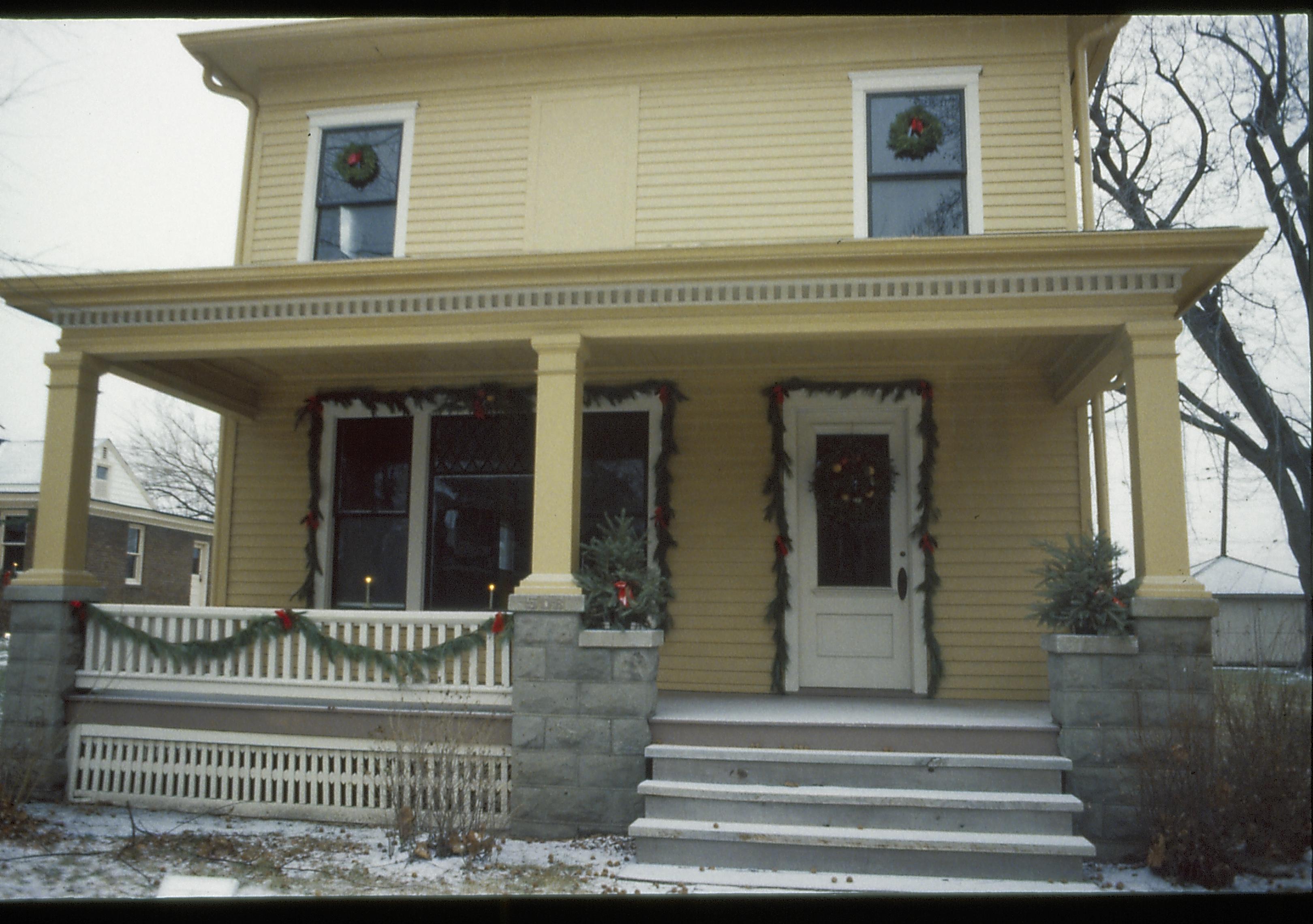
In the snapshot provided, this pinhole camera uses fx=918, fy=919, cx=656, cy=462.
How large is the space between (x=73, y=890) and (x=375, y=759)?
5.67ft

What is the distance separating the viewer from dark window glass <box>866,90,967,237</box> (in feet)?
24.0

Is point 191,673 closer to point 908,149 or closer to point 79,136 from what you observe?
point 79,136

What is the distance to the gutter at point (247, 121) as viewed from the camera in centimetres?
818

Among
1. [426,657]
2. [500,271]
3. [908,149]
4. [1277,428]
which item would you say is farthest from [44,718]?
[1277,428]

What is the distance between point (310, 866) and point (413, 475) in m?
3.55

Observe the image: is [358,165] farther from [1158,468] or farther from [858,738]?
[1158,468]

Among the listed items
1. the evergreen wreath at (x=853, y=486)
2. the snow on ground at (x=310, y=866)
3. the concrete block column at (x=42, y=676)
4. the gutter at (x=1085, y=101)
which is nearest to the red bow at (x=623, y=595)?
the snow on ground at (x=310, y=866)

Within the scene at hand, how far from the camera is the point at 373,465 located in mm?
7949

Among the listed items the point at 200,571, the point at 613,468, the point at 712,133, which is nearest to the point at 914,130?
the point at 712,133

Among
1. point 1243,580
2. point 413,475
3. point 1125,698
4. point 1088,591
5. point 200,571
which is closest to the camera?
point 1125,698

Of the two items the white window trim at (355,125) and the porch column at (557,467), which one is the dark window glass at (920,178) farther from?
the white window trim at (355,125)

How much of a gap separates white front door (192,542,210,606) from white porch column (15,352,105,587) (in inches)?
662

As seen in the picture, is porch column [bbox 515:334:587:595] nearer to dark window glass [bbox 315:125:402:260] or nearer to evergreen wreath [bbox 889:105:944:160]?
dark window glass [bbox 315:125:402:260]

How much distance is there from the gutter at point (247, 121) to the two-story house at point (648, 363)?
36 millimetres
